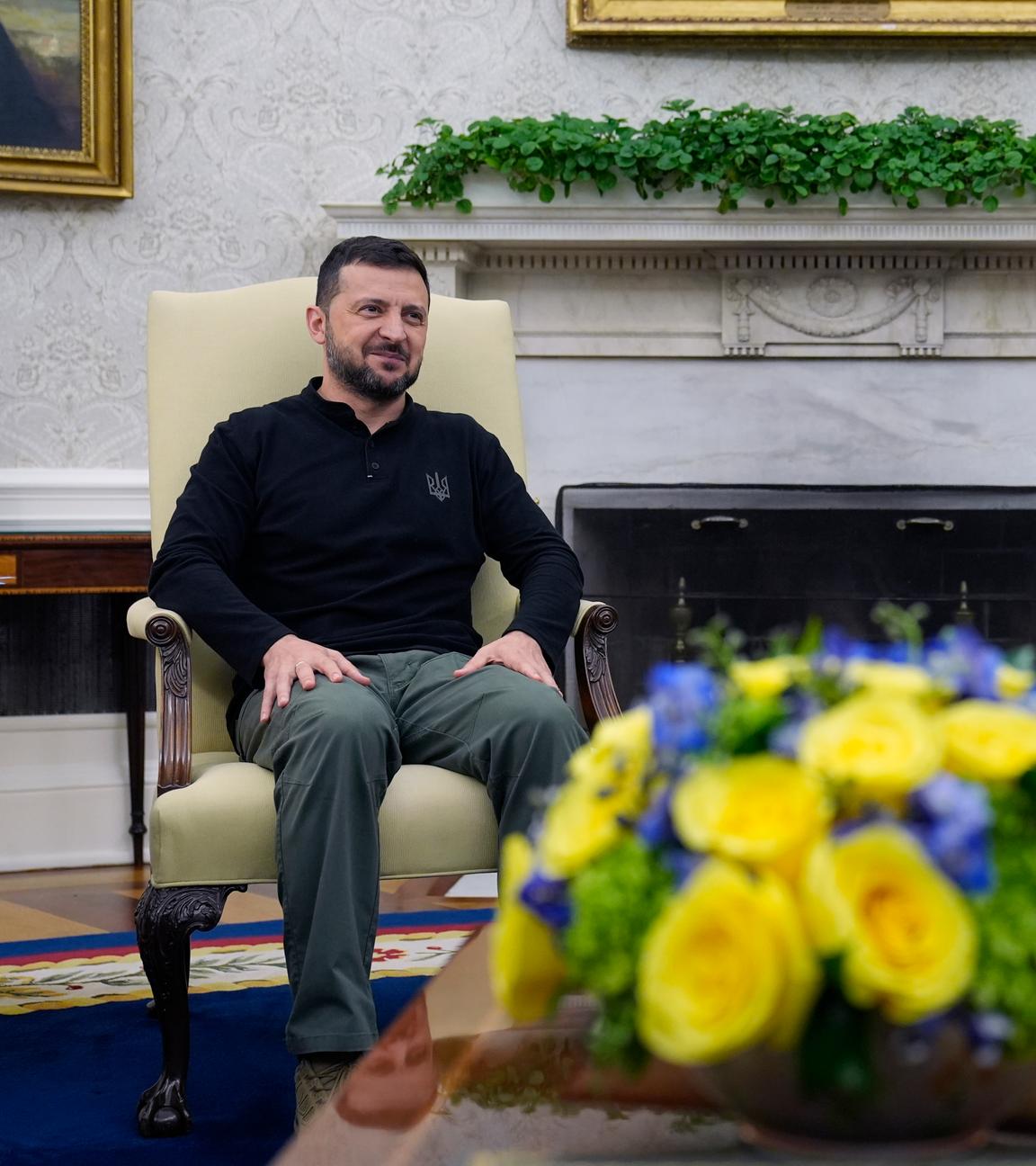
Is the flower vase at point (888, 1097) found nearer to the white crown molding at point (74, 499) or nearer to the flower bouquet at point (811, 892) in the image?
the flower bouquet at point (811, 892)

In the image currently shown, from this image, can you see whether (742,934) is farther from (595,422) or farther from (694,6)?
(694,6)

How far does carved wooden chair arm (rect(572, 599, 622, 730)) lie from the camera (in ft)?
6.46

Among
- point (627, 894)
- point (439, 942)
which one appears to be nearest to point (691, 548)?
point (439, 942)

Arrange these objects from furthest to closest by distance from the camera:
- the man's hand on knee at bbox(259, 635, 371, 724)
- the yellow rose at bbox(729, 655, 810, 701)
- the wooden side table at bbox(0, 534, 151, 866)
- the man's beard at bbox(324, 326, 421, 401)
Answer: the wooden side table at bbox(0, 534, 151, 866) < the man's beard at bbox(324, 326, 421, 401) < the man's hand on knee at bbox(259, 635, 371, 724) < the yellow rose at bbox(729, 655, 810, 701)

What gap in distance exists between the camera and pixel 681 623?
3270 millimetres

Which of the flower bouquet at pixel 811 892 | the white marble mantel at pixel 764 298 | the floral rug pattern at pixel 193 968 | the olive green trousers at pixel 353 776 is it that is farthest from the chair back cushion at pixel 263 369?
the flower bouquet at pixel 811 892

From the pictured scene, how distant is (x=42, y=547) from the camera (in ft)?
9.48

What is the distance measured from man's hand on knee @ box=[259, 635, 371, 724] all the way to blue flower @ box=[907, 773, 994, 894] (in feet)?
3.97

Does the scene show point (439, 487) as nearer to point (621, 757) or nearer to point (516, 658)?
point (516, 658)

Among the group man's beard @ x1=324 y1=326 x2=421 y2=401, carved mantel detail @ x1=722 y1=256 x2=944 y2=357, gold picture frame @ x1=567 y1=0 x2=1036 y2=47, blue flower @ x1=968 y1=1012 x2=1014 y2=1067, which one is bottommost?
blue flower @ x1=968 y1=1012 x2=1014 y2=1067

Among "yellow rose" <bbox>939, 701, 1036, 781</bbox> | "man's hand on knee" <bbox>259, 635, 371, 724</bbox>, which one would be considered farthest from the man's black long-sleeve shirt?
"yellow rose" <bbox>939, 701, 1036, 781</bbox>

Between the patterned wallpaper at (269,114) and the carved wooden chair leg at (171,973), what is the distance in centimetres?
194

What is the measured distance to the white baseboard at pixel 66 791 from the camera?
3273mm

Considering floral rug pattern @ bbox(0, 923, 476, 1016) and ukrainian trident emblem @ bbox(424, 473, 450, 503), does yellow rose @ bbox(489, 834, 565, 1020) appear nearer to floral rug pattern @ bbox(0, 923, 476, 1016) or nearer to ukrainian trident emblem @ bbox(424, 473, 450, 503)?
ukrainian trident emblem @ bbox(424, 473, 450, 503)
